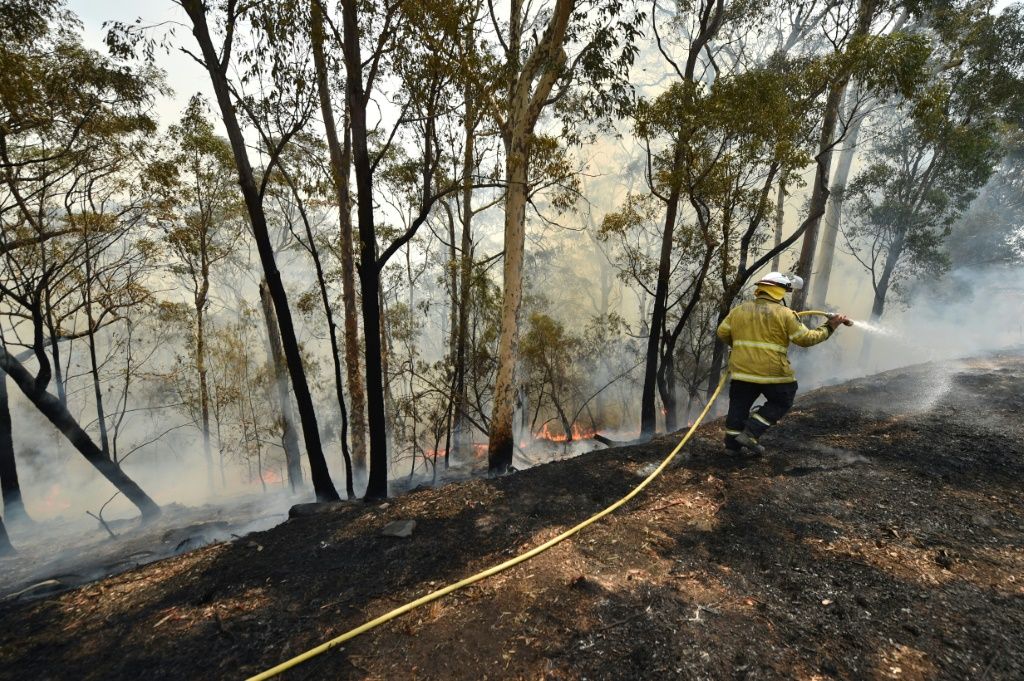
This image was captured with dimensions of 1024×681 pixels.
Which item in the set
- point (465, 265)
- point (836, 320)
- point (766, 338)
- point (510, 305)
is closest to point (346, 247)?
point (465, 265)

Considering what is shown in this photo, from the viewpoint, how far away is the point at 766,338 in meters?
4.91

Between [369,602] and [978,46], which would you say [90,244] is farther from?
[978,46]

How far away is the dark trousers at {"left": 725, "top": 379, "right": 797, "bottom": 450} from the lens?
4906mm

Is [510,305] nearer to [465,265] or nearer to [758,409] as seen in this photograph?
[465,265]

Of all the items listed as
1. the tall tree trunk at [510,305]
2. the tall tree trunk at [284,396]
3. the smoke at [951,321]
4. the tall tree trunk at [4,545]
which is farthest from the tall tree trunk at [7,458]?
the smoke at [951,321]

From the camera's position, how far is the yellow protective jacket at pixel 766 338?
189 inches

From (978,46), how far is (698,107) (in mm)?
12472

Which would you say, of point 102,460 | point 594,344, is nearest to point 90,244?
point 102,460

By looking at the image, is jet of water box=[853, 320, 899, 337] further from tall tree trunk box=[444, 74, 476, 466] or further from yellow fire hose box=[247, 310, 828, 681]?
tall tree trunk box=[444, 74, 476, 466]

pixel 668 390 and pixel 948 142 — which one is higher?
pixel 948 142

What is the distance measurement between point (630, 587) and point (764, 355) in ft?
10.00

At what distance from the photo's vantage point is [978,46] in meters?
14.3

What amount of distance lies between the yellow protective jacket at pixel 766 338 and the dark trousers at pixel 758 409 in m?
0.10

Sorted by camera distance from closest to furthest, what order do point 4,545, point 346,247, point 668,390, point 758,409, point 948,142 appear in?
point 758,409, point 4,545, point 346,247, point 668,390, point 948,142
